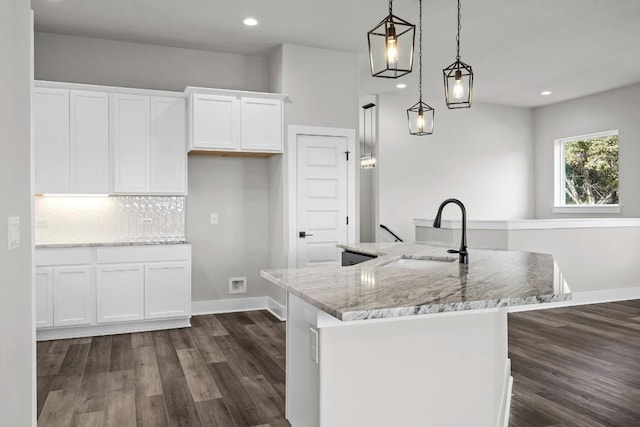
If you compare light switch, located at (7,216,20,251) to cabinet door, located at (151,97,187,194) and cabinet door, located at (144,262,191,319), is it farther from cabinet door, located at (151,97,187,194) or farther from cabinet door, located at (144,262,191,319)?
cabinet door, located at (151,97,187,194)

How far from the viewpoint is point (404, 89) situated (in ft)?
24.0

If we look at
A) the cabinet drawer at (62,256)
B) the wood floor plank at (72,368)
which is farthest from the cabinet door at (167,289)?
the wood floor plank at (72,368)

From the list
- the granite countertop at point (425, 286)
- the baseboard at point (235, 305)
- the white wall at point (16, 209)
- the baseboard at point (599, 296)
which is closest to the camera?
the white wall at point (16, 209)

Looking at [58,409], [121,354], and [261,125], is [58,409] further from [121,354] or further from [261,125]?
[261,125]

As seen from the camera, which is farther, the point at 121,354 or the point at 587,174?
the point at 587,174

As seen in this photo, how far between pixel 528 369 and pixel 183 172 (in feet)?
12.2

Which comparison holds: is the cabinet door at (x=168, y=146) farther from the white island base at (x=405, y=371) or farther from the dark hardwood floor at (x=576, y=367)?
the dark hardwood floor at (x=576, y=367)

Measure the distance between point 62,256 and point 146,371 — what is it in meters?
1.59

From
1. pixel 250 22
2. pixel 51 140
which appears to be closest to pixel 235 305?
pixel 51 140

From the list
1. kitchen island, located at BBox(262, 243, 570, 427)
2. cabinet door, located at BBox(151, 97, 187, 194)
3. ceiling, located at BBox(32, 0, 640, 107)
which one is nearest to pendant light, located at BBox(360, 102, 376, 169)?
ceiling, located at BBox(32, 0, 640, 107)

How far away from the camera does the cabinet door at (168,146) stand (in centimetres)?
508

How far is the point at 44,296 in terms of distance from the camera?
446 cm

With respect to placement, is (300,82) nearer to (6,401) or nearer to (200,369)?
(200,369)

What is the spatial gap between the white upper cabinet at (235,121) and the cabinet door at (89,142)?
84 centimetres
